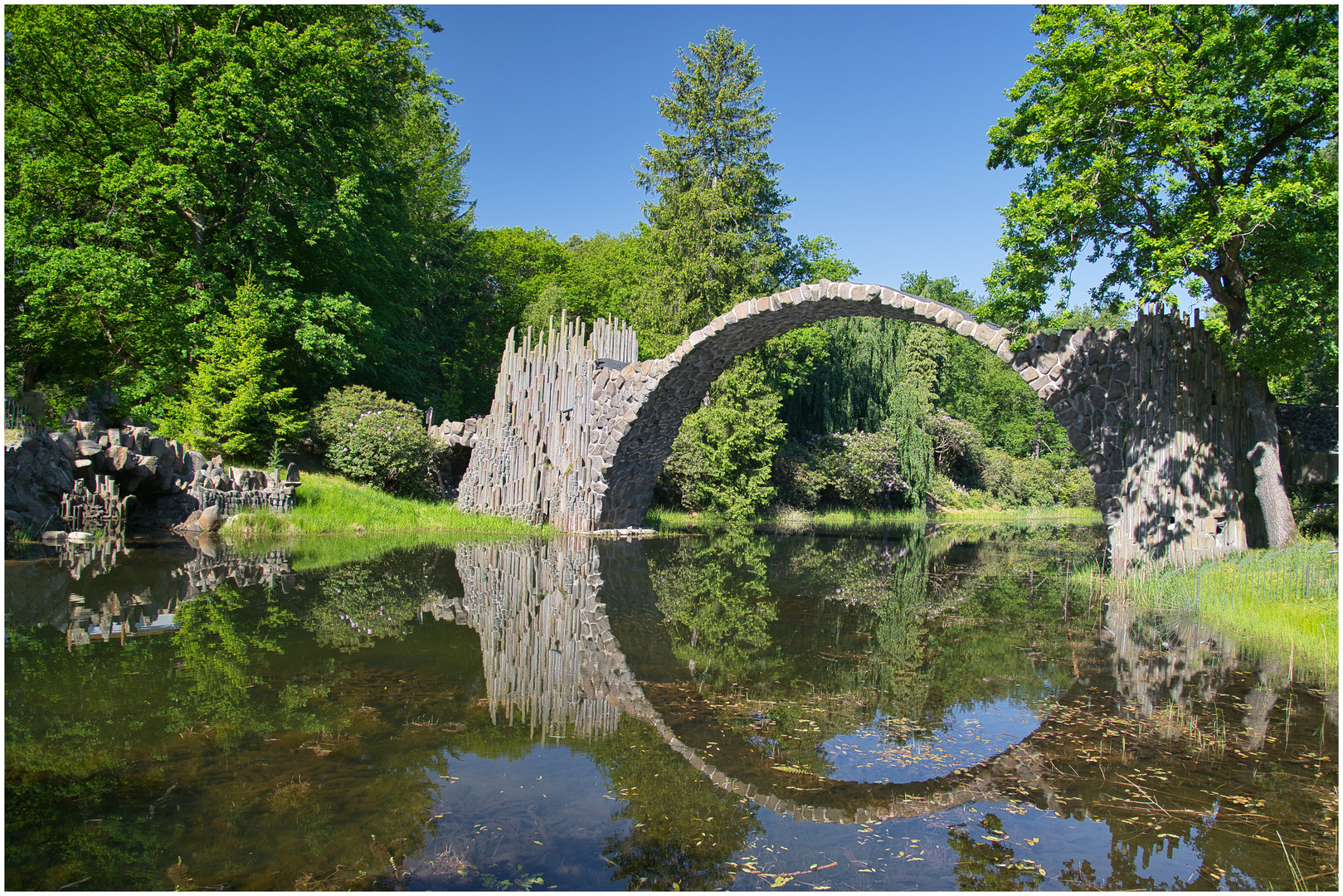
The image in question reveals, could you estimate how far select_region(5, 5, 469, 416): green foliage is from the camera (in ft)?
49.3

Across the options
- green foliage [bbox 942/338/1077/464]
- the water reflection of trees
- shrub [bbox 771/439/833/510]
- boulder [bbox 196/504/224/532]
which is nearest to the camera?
the water reflection of trees

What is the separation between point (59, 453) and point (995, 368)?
3976 cm

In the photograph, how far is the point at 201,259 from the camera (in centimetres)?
1642

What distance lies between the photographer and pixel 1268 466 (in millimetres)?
9203

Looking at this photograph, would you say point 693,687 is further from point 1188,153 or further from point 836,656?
point 1188,153

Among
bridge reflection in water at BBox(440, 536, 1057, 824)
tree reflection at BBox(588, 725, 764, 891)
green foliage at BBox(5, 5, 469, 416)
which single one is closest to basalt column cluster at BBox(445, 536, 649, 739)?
bridge reflection in water at BBox(440, 536, 1057, 824)

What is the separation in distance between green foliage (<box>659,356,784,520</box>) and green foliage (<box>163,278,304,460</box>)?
905 centimetres

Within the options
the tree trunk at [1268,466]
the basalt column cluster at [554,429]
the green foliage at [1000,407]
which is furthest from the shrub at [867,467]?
the green foliage at [1000,407]

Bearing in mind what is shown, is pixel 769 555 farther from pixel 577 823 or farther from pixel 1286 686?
pixel 577 823

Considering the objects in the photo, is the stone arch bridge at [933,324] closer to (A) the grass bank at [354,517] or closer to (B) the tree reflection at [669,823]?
(A) the grass bank at [354,517]

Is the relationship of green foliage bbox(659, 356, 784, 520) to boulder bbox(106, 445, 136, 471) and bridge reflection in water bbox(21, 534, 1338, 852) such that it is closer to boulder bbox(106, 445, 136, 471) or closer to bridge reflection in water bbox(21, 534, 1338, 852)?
bridge reflection in water bbox(21, 534, 1338, 852)

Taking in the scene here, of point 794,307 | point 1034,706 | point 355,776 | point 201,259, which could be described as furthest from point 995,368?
point 355,776

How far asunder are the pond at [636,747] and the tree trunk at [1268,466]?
9.95 feet

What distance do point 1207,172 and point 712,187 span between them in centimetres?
1423
